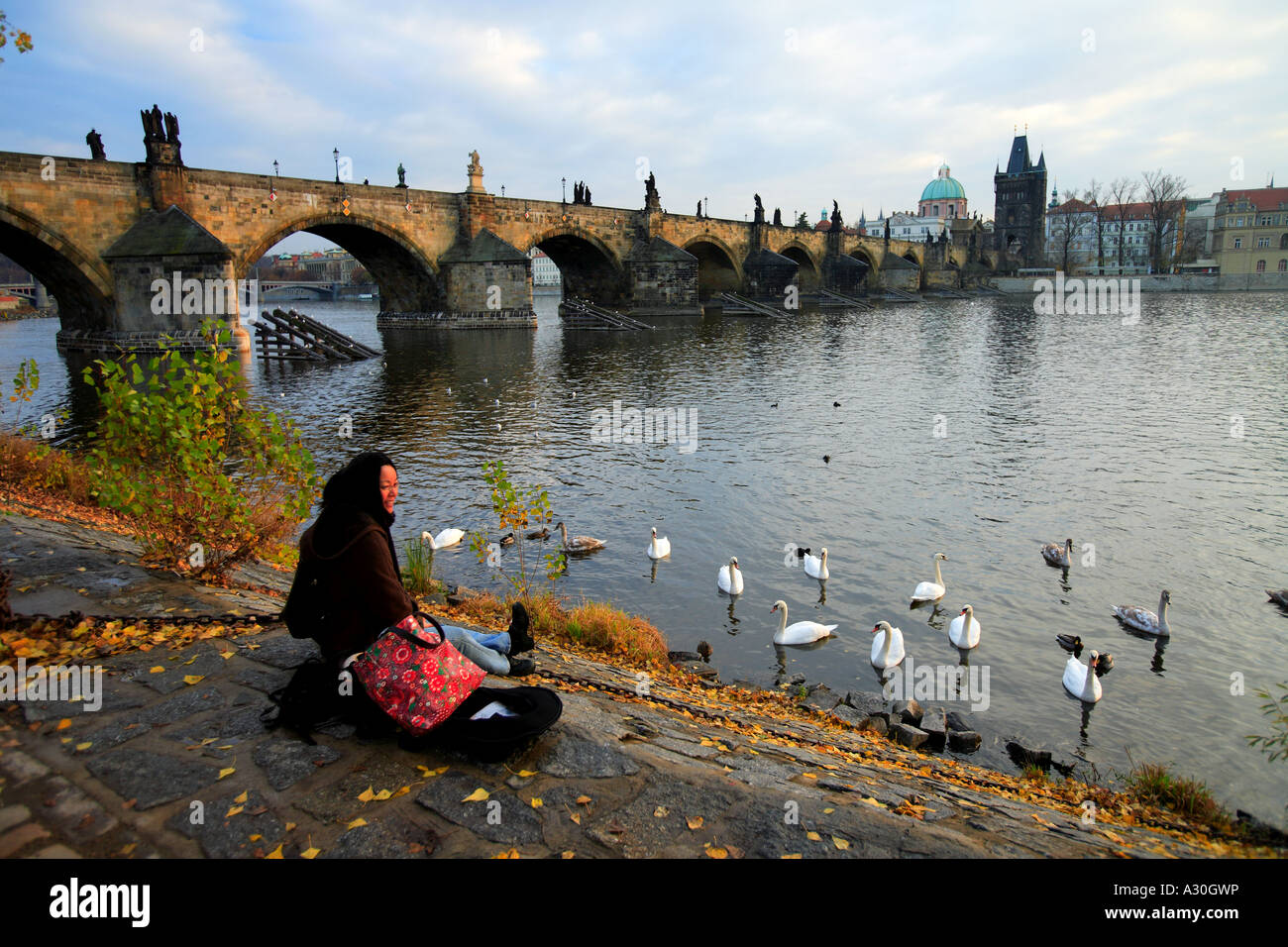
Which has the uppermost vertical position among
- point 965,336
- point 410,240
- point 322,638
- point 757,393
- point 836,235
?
point 836,235

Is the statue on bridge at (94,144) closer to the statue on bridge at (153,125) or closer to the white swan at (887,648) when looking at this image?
the statue on bridge at (153,125)

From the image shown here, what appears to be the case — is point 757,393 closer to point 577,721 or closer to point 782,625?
point 782,625

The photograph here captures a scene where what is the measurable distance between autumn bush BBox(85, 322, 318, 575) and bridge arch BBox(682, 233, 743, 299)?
2139 inches

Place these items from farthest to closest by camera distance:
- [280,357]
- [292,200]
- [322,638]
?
[292,200] < [280,357] < [322,638]

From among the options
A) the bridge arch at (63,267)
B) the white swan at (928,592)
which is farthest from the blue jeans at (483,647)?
the bridge arch at (63,267)

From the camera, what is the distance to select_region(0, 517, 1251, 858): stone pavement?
123 inches

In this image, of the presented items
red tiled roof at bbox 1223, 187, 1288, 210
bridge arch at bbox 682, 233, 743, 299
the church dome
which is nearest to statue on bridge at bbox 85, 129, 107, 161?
bridge arch at bbox 682, 233, 743, 299

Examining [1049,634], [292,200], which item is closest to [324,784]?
[1049,634]

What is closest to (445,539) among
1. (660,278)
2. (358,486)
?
(358,486)

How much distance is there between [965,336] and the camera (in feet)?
127
